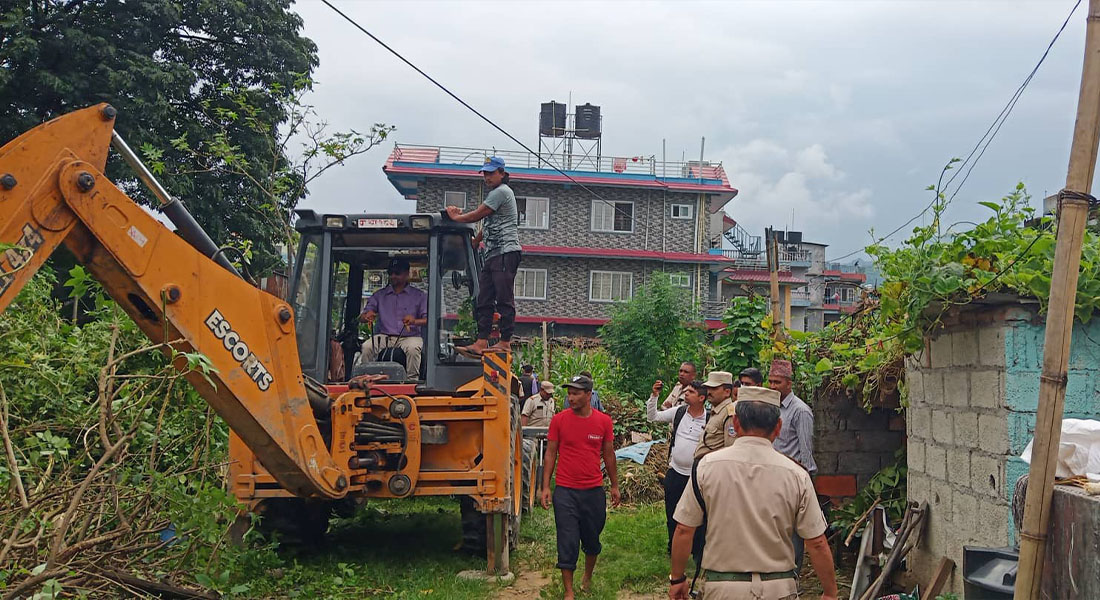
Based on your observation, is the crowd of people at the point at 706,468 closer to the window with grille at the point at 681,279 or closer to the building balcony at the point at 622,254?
the window with grille at the point at 681,279

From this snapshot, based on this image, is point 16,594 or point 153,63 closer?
point 16,594

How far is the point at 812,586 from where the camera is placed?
7898 millimetres

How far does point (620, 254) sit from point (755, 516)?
101 ft

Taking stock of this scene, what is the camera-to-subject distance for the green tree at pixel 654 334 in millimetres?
25344

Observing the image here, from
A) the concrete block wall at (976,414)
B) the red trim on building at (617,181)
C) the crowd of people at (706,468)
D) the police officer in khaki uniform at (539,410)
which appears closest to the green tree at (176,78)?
the police officer in khaki uniform at (539,410)

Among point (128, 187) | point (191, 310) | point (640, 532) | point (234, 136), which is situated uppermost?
point (234, 136)

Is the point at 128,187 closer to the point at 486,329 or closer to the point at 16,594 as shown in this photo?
the point at 486,329

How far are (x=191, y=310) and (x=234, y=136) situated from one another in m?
13.9

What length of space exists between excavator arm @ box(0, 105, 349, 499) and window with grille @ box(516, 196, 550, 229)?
1119 inches

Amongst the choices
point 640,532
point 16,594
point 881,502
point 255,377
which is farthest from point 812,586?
point 16,594

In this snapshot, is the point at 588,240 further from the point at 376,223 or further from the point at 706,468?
the point at 706,468

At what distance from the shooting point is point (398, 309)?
8578mm

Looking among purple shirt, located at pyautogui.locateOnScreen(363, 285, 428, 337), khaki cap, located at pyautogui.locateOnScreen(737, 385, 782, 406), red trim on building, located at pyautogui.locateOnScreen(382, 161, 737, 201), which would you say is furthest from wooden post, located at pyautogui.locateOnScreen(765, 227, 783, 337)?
red trim on building, located at pyautogui.locateOnScreen(382, 161, 737, 201)

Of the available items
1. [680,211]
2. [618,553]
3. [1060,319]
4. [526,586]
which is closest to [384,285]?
[526,586]
